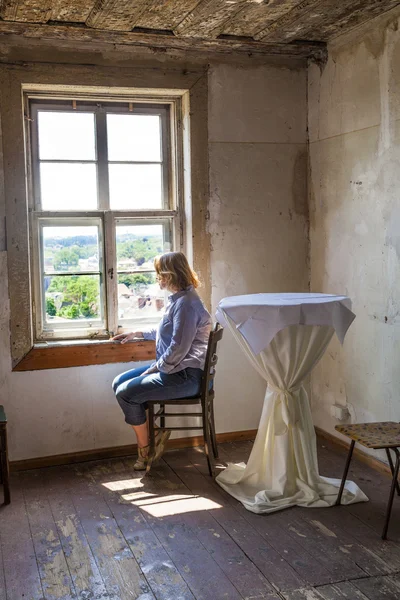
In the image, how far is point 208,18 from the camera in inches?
162

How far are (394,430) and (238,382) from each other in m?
1.66

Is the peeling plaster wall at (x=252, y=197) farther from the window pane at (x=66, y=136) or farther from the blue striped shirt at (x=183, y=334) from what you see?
the window pane at (x=66, y=136)

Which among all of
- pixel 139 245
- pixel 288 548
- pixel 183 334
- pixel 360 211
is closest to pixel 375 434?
pixel 288 548

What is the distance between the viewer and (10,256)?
4.46m

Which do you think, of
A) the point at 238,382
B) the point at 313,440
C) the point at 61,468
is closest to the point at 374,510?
the point at 313,440

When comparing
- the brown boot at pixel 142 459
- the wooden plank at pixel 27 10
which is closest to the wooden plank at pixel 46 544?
the brown boot at pixel 142 459

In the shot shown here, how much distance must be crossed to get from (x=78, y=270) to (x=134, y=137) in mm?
1054

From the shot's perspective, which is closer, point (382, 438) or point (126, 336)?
point (382, 438)

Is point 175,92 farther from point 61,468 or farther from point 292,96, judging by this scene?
point 61,468

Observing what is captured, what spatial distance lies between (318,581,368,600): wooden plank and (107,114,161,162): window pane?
3.17m

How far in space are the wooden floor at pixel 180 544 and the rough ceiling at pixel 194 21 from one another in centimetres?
290

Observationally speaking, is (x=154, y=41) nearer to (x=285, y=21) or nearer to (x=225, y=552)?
(x=285, y=21)

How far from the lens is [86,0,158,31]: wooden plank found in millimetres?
3811

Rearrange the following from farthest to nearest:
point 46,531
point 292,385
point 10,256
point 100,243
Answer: point 100,243 < point 10,256 < point 292,385 < point 46,531
